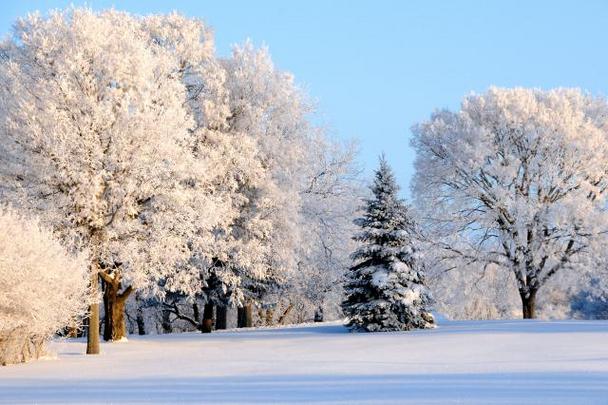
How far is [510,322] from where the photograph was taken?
97.6 ft

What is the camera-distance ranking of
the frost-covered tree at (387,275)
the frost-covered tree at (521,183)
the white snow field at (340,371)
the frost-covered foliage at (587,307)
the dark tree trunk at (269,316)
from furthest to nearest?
the frost-covered foliage at (587,307), the dark tree trunk at (269,316), the frost-covered tree at (521,183), the frost-covered tree at (387,275), the white snow field at (340,371)

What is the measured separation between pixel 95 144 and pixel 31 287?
5352mm

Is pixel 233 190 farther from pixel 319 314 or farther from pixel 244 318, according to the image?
pixel 319 314

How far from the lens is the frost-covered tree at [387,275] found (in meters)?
29.0

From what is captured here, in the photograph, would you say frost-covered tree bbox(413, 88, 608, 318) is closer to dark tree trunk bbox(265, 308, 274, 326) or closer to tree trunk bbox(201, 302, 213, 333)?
tree trunk bbox(201, 302, 213, 333)

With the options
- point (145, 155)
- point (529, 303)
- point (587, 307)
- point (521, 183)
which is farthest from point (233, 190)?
point (587, 307)

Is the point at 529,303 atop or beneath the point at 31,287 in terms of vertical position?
beneath

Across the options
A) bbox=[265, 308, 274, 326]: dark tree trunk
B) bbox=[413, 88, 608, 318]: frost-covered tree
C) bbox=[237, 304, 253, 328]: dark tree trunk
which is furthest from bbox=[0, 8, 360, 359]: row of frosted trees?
bbox=[265, 308, 274, 326]: dark tree trunk

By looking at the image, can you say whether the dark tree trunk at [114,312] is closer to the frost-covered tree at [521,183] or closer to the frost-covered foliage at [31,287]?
the frost-covered foliage at [31,287]

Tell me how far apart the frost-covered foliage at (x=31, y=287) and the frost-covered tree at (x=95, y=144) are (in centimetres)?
269

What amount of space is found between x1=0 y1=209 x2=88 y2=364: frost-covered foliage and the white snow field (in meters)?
0.88

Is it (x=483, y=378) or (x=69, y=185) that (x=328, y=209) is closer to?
(x=69, y=185)

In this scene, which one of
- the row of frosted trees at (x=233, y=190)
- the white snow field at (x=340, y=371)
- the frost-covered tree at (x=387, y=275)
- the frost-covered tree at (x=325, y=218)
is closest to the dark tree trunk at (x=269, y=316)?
the row of frosted trees at (x=233, y=190)

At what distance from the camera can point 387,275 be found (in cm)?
2914
